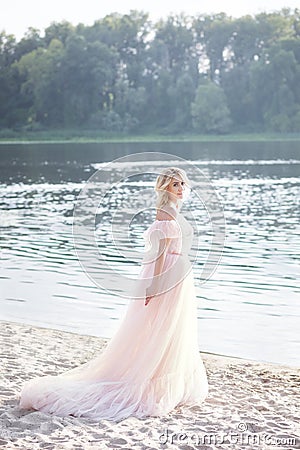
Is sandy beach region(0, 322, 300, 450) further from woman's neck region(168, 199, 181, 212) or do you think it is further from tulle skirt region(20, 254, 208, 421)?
woman's neck region(168, 199, 181, 212)

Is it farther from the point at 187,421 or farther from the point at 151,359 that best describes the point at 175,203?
the point at 187,421

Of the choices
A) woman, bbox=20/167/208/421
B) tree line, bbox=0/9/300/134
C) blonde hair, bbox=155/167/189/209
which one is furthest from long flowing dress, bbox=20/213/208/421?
tree line, bbox=0/9/300/134

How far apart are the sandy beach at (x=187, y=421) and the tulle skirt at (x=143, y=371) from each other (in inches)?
4.9

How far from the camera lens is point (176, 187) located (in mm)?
5180

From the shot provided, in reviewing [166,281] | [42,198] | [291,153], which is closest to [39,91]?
[291,153]

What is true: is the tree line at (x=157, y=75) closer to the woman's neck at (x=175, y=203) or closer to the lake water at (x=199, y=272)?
the lake water at (x=199, y=272)

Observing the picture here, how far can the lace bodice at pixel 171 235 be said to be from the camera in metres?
5.19

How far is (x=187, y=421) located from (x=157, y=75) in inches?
3131

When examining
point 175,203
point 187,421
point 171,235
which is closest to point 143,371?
point 187,421

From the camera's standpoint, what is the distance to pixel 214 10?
88.2 m

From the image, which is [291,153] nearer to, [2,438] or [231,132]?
[231,132]

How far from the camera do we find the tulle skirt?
5.08 metres

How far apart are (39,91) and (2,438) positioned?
79984mm

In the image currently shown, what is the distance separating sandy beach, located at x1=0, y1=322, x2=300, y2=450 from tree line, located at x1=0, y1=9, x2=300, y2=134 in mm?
67795
